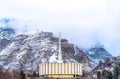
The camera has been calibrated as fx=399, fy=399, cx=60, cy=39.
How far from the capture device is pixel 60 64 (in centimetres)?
11381

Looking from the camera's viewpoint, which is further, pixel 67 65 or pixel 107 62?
pixel 107 62

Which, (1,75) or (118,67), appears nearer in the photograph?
(1,75)

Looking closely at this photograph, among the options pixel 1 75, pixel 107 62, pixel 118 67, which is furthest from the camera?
pixel 107 62

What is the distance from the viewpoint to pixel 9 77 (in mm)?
101000

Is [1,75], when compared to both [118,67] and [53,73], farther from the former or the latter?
[118,67]

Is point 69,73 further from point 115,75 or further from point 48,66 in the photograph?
point 115,75

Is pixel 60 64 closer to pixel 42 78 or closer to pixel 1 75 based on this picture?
pixel 42 78

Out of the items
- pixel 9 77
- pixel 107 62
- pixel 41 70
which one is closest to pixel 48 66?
pixel 41 70

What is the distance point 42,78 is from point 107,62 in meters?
37.4

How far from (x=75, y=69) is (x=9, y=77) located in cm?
2378

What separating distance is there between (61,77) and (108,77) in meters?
14.4

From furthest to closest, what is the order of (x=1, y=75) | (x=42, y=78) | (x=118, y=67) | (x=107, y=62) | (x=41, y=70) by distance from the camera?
1. (x=107, y=62)
2. (x=41, y=70)
3. (x=42, y=78)
4. (x=118, y=67)
5. (x=1, y=75)

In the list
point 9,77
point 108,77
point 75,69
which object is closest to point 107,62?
point 75,69

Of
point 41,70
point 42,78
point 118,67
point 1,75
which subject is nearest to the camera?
point 1,75
